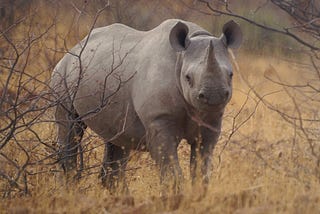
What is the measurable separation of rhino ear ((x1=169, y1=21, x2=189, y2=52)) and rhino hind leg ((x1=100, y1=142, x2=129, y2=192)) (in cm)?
108

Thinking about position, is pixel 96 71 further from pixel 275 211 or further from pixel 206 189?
pixel 275 211

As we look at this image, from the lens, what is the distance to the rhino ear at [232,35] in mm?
6925

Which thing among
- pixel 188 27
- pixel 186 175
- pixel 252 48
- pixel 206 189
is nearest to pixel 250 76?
pixel 252 48

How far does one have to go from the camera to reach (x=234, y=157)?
7.52m

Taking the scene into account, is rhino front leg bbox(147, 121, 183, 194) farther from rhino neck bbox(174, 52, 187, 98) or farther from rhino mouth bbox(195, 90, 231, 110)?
rhino mouth bbox(195, 90, 231, 110)

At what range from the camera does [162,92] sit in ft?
23.1

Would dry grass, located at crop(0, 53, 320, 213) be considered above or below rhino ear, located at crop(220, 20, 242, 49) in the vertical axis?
below

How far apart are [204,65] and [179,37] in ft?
1.86

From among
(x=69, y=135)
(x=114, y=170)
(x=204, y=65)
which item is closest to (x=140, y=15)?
(x=69, y=135)

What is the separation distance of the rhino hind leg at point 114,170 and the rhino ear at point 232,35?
1.36 meters

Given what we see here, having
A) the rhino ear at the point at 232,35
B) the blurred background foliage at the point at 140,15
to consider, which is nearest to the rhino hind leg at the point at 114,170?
the rhino ear at the point at 232,35

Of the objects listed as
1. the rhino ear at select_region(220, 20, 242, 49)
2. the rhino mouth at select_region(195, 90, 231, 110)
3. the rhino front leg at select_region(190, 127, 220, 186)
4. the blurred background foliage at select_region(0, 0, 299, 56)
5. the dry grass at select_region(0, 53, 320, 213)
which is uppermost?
the blurred background foliage at select_region(0, 0, 299, 56)

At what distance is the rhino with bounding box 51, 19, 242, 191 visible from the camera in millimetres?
6521

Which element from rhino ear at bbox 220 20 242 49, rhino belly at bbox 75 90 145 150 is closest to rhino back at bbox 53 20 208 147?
rhino belly at bbox 75 90 145 150
